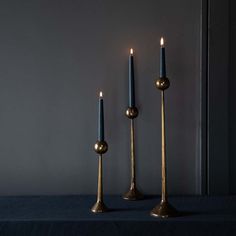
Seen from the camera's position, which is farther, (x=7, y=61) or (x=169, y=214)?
(x=7, y=61)

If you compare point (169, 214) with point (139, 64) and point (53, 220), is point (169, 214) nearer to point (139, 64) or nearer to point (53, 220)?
point (53, 220)

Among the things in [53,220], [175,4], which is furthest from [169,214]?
[175,4]

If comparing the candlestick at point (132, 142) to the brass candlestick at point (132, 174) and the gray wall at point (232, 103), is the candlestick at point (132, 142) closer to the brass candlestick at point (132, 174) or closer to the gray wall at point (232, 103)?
the brass candlestick at point (132, 174)

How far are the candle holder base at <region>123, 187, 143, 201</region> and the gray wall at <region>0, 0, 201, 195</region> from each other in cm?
7

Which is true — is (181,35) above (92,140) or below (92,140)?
above

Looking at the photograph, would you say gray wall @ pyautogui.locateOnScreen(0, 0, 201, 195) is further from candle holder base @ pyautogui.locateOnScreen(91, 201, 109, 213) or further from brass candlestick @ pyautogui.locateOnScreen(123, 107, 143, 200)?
candle holder base @ pyautogui.locateOnScreen(91, 201, 109, 213)

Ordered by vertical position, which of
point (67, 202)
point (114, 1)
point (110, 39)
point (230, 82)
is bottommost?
point (67, 202)

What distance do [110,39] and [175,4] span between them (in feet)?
0.68

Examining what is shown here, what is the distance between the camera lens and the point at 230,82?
3.41 ft

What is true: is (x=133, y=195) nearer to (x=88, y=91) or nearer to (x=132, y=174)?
(x=132, y=174)

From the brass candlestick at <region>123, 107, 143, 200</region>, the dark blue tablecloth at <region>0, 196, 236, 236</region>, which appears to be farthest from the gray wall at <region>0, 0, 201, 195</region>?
the dark blue tablecloth at <region>0, 196, 236, 236</region>

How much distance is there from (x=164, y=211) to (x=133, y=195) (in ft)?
0.55

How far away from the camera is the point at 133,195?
0.98 meters

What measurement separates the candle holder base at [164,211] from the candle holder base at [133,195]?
0.14 meters
